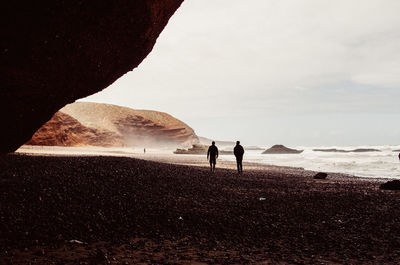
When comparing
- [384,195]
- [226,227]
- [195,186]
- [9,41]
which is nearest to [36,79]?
[9,41]

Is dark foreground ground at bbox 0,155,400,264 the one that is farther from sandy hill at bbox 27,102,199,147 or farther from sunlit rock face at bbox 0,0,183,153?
sandy hill at bbox 27,102,199,147

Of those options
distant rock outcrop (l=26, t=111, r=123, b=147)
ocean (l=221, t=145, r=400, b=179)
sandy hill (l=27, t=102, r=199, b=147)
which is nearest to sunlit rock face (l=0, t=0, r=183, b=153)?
ocean (l=221, t=145, r=400, b=179)

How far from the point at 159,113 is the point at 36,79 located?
84.4 meters

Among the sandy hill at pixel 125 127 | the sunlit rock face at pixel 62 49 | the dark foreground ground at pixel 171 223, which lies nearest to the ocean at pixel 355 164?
the dark foreground ground at pixel 171 223

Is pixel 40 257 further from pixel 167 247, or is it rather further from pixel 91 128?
pixel 91 128

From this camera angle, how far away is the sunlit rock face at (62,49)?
27.1ft

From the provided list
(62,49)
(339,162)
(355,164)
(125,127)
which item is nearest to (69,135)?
(125,127)

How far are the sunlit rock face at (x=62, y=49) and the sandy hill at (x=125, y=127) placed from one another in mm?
53196

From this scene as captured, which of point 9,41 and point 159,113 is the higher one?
point 159,113

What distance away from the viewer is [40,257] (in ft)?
→ 15.2

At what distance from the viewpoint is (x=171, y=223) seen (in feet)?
21.2

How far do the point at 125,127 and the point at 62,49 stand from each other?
74.6 metres

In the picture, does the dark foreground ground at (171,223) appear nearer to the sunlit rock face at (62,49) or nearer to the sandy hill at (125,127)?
the sunlit rock face at (62,49)

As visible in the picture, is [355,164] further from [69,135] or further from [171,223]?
[69,135]
